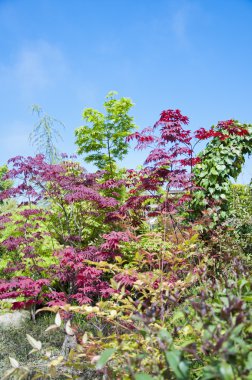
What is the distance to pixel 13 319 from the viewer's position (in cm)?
491

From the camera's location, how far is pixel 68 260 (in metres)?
4.63

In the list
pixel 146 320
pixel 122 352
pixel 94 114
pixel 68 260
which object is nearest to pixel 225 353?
pixel 146 320

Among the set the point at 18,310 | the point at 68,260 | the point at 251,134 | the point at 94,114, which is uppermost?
the point at 94,114

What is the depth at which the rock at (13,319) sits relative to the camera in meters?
4.77

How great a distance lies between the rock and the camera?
4773mm

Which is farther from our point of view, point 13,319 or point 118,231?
point 118,231

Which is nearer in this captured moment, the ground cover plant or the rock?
the ground cover plant

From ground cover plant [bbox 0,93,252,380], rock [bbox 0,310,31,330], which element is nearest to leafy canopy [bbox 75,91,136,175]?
ground cover plant [bbox 0,93,252,380]

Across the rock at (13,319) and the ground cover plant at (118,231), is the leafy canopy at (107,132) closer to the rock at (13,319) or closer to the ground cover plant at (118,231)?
the ground cover plant at (118,231)

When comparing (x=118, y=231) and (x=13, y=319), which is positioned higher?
(x=118, y=231)

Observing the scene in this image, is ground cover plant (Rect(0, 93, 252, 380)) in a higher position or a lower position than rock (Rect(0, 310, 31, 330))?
higher

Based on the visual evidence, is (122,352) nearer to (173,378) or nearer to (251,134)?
(173,378)

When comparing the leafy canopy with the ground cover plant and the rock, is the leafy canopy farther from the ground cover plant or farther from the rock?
the rock

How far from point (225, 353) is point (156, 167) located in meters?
4.50
